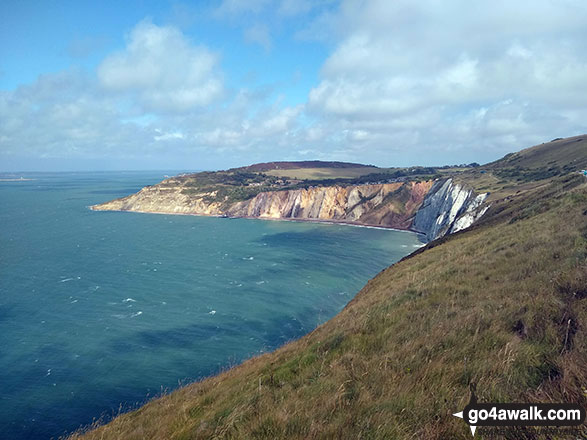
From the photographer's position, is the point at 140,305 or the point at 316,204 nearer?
the point at 140,305

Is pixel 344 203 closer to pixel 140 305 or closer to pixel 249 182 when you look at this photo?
pixel 249 182

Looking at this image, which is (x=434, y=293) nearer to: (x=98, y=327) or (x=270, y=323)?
(x=270, y=323)

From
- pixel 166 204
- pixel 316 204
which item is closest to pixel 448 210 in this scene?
pixel 316 204

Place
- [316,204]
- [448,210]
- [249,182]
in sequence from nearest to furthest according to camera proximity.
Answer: [448,210] < [316,204] < [249,182]

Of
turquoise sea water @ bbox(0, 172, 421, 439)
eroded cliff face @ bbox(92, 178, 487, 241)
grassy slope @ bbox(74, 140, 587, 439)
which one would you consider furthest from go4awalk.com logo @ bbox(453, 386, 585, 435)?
eroded cliff face @ bbox(92, 178, 487, 241)

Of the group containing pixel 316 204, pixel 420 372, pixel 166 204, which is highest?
pixel 420 372

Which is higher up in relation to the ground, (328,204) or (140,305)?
(328,204)
